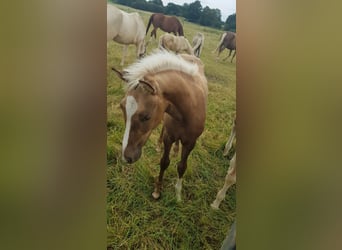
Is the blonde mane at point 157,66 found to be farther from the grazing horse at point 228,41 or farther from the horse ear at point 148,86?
the grazing horse at point 228,41

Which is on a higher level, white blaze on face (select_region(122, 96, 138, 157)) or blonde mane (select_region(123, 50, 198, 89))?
blonde mane (select_region(123, 50, 198, 89))

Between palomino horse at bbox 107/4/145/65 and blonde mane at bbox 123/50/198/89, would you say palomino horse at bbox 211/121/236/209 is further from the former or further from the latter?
palomino horse at bbox 107/4/145/65

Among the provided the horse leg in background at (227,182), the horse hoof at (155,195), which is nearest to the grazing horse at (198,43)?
the horse leg in background at (227,182)

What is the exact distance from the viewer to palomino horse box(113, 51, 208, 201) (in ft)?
5.05

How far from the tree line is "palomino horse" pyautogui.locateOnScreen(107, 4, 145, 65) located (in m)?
0.08

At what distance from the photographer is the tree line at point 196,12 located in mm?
1586

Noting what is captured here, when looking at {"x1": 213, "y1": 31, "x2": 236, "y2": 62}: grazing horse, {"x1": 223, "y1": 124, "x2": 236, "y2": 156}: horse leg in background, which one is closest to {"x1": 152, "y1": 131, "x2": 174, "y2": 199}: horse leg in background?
{"x1": 223, "y1": 124, "x2": 236, "y2": 156}: horse leg in background

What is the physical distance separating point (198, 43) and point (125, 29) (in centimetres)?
35

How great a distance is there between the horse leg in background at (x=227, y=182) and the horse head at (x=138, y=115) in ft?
1.32
